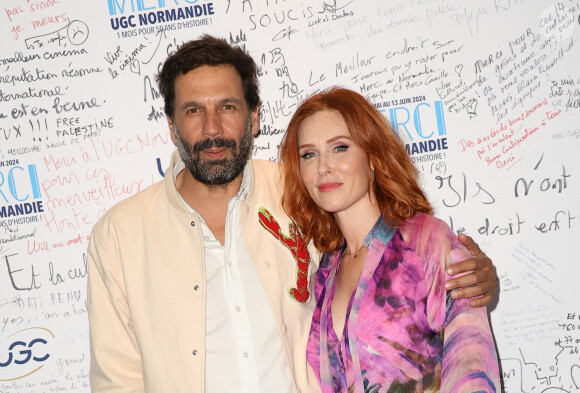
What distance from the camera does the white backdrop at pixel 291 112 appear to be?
3361mm

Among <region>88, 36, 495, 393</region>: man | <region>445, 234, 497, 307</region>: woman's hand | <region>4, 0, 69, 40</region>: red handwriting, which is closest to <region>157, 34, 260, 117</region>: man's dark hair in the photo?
<region>88, 36, 495, 393</region>: man

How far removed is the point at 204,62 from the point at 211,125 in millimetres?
338

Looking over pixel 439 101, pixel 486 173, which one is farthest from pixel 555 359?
pixel 439 101

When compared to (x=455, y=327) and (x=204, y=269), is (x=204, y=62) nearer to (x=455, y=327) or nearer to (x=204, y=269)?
(x=204, y=269)

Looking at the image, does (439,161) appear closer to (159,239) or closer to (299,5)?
(299,5)

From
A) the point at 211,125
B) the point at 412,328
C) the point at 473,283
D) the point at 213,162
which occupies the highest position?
the point at 211,125

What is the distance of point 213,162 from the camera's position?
103 inches

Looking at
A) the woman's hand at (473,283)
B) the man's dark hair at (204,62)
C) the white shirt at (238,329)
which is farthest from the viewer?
the man's dark hair at (204,62)

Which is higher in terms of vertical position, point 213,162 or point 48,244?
point 213,162

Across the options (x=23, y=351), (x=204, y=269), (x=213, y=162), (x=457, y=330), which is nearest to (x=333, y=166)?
(x=213, y=162)

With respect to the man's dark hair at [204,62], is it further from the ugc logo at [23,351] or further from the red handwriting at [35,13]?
the ugc logo at [23,351]

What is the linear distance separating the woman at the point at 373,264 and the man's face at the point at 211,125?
0.26 metres

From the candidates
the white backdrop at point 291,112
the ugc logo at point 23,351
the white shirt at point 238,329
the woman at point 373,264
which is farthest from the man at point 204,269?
the ugc logo at point 23,351

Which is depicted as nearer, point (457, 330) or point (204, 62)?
point (457, 330)
